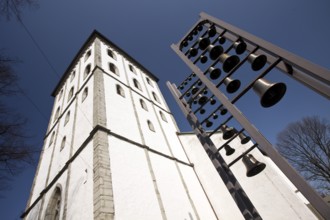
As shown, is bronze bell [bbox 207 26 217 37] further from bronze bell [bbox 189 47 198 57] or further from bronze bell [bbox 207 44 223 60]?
bronze bell [bbox 189 47 198 57]

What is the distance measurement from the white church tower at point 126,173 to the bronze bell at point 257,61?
5.11 meters

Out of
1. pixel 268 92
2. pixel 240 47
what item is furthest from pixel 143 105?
pixel 268 92

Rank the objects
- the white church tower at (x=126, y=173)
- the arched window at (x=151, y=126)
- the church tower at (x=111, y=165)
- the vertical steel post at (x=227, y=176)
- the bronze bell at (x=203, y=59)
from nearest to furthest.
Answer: the vertical steel post at (x=227, y=176) → the bronze bell at (x=203, y=59) → the church tower at (x=111, y=165) → the white church tower at (x=126, y=173) → the arched window at (x=151, y=126)

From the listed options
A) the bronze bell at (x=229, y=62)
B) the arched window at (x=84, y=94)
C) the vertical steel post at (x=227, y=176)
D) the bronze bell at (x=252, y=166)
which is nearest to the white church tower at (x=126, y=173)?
the arched window at (x=84, y=94)

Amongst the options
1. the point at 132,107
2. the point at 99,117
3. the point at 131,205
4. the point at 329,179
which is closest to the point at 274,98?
the point at 131,205

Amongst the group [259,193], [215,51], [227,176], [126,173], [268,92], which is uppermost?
[126,173]

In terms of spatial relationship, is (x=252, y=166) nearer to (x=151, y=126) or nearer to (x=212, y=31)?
(x=212, y=31)

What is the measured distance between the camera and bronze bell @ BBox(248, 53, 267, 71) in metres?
2.56

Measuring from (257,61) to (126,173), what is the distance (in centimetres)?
575

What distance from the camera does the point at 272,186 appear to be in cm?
852

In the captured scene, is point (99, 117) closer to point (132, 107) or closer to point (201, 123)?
point (132, 107)

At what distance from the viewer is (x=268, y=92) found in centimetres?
238

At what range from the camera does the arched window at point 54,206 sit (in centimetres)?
733

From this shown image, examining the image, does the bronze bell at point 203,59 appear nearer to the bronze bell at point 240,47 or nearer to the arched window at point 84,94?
the bronze bell at point 240,47
